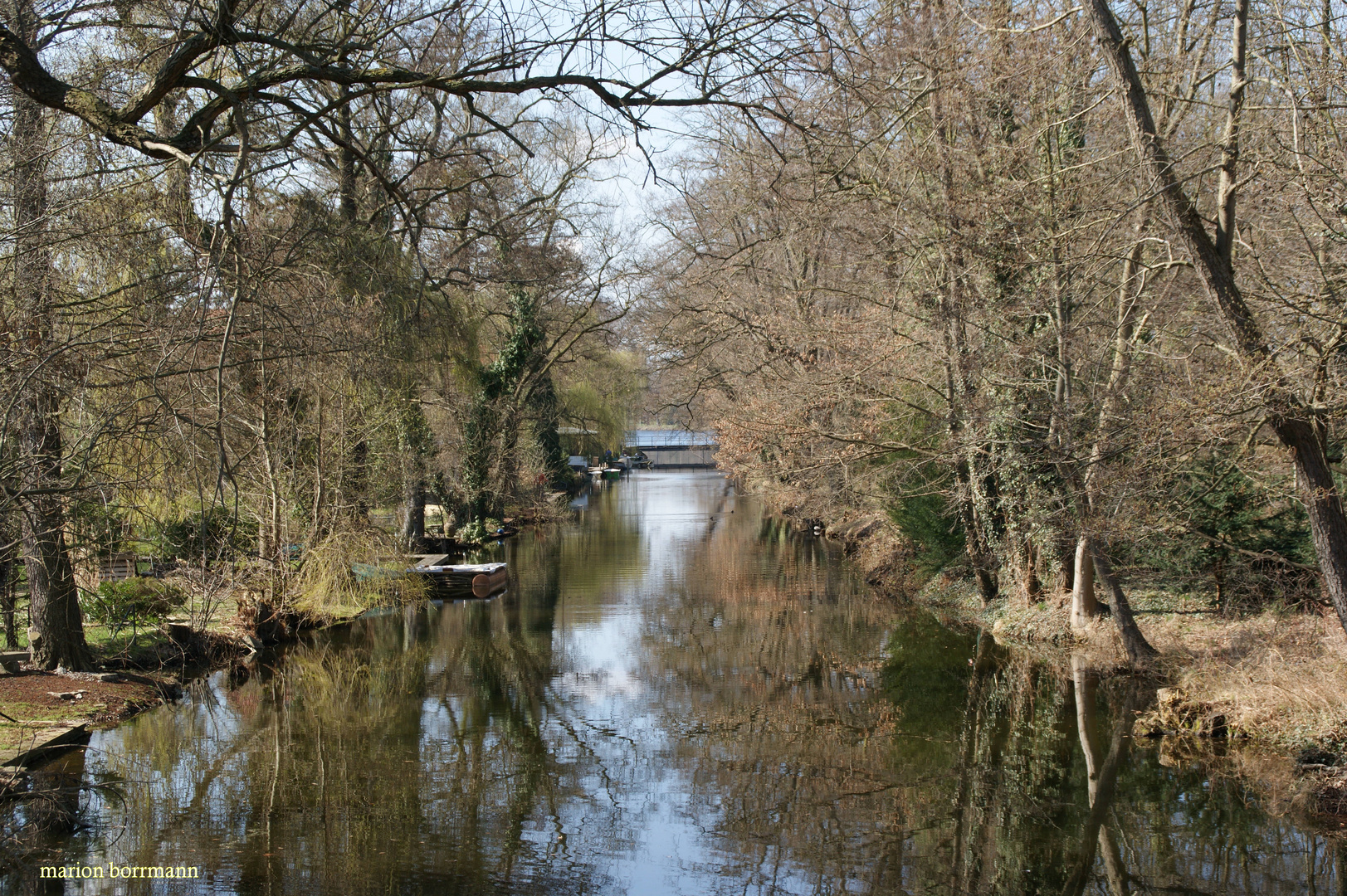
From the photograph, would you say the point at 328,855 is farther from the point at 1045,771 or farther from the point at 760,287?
the point at 760,287

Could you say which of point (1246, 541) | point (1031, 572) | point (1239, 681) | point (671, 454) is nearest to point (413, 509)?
point (1031, 572)

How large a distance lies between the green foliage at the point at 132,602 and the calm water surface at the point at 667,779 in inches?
55.2

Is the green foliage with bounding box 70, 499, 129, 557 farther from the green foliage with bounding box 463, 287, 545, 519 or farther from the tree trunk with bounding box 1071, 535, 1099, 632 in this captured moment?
the green foliage with bounding box 463, 287, 545, 519

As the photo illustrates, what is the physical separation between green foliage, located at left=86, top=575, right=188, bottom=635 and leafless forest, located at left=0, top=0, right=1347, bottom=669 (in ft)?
1.12

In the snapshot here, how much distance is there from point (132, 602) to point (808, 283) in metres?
13.6

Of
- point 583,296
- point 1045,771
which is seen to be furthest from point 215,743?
point 583,296

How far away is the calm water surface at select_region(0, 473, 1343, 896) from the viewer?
687 cm

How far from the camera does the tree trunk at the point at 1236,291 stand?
7617 millimetres

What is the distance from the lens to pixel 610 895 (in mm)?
6629

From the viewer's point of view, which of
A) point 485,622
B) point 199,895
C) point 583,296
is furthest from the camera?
point 583,296

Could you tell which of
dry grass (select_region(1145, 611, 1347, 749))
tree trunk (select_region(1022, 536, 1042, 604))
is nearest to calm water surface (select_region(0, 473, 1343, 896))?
dry grass (select_region(1145, 611, 1347, 749))

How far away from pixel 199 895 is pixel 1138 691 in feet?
31.5

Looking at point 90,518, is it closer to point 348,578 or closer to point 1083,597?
point 348,578

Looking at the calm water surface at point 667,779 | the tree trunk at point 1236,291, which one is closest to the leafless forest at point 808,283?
the tree trunk at point 1236,291
